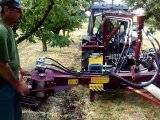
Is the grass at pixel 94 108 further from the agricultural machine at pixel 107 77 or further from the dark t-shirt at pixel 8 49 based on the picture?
the dark t-shirt at pixel 8 49

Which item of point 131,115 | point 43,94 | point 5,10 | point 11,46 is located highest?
point 5,10

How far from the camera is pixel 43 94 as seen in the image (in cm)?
499

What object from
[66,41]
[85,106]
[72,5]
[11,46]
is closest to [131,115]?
[85,106]

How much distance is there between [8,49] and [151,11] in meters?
12.0

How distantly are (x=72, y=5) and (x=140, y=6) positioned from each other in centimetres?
1019

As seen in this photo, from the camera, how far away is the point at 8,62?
10.0 ft

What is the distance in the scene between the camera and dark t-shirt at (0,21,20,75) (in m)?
2.89

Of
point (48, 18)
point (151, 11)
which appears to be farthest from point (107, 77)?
point (151, 11)

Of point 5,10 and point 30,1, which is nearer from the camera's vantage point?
point 5,10

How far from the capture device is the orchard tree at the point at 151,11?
14003mm

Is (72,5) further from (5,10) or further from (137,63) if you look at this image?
(5,10)

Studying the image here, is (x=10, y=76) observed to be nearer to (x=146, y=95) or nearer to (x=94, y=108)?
(x=146, y=95)

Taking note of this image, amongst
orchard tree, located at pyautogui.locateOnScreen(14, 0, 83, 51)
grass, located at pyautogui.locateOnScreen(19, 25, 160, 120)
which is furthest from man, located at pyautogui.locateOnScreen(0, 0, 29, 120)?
orchard tree, located at pyautogui.locateOnScreen(14, 0, 83, 51)

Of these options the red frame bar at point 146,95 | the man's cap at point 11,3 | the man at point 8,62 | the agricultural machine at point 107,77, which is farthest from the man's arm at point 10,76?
the red frame bar at point 146,95
